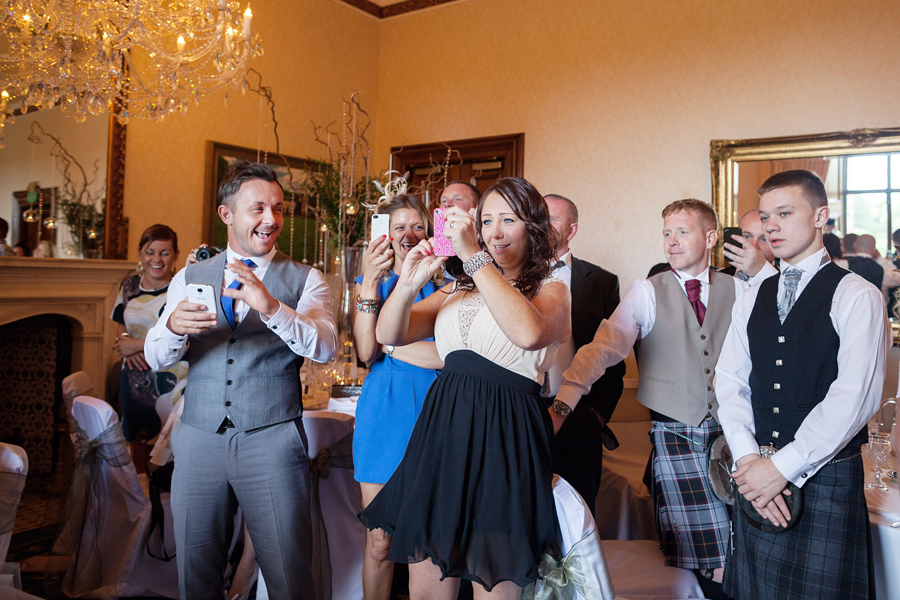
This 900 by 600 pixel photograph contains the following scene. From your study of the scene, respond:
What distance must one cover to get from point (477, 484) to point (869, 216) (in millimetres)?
3811

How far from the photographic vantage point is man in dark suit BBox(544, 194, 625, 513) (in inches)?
98.1

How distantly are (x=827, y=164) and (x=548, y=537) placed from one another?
397cm

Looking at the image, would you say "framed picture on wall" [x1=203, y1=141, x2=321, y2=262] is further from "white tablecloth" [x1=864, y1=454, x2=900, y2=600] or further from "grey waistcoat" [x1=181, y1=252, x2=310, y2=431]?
"white tablecloth" [x1=864, y1=454, x2=900, y2=600]

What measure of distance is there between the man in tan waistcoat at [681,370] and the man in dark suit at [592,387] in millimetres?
210

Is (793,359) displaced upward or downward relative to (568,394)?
upward

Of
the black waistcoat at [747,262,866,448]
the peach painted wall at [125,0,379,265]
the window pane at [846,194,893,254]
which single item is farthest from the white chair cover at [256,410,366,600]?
the window pane at [846,194,893,254]

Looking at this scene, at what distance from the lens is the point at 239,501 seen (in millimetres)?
1918

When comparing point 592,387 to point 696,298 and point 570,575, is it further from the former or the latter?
point 570,575

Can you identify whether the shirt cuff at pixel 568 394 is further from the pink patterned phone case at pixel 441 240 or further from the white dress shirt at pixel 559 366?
the pink patterned phone case at pixel 441 240

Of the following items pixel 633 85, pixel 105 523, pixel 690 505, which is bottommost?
pixel 105 523

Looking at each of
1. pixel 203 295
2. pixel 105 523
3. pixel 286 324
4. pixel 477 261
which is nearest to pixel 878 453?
pixel 477 261

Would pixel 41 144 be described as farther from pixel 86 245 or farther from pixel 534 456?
pixel 534 456

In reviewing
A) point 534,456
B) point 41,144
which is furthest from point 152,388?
point 534,456

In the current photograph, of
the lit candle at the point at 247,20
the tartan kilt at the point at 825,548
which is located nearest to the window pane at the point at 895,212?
the tartan kilt at the point at 825,548
